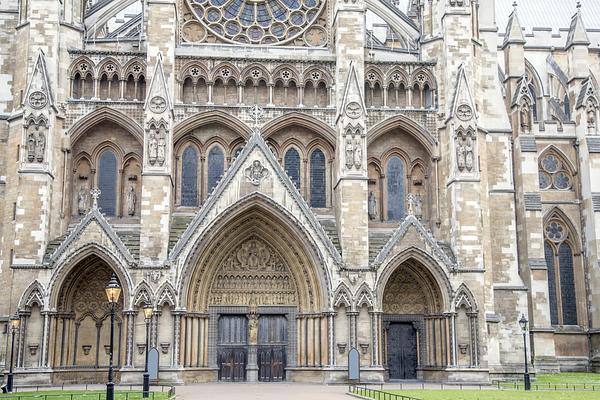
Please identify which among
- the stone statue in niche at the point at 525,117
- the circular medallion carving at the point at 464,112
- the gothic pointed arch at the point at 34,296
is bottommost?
the gothic pointed arch at the point at 34,296

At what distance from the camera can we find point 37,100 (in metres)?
38.5

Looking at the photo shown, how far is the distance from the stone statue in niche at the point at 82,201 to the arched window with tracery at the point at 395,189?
15553 millimetres

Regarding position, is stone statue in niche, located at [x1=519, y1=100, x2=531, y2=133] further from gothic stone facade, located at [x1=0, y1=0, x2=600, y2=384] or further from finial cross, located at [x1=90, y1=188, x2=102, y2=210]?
finial cross, located at [x1=90, y1=188, x2=102, y2=210]

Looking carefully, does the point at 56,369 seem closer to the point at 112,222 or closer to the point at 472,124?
the point at 112,222

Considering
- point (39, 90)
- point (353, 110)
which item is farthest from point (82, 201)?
point (353, 110)

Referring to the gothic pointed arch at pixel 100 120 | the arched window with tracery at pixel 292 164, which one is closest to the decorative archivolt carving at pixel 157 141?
the gothic pointed arch at pixel 100 120

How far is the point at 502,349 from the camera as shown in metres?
41.8

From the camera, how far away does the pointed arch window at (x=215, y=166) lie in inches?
1641

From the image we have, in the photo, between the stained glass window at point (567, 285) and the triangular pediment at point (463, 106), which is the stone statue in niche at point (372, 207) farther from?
the stained glass window at point (567, 285)

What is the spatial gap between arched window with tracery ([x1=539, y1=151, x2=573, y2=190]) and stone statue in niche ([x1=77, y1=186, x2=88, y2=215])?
3132 cm

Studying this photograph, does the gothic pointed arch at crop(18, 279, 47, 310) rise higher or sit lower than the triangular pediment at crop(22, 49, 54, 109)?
lower

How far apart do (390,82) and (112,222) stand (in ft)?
52.4

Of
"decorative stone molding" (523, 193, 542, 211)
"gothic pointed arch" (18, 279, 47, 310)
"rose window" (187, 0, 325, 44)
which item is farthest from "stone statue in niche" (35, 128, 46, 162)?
"decorative stone molding" (523, 193, 542, 211)

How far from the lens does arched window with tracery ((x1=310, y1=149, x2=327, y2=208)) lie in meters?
42.2
